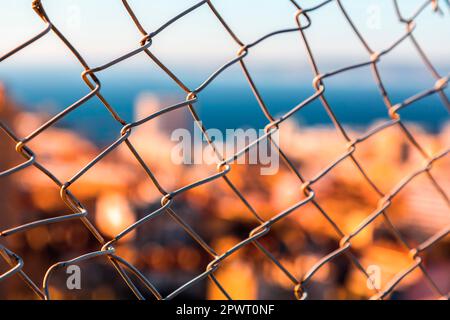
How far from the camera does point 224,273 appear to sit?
598 cm

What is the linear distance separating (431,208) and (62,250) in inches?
211

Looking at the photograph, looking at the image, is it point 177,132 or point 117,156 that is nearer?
point 177,132

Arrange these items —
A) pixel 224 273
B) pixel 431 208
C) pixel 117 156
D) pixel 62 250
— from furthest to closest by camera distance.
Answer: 1. pixel 117 156
2. pixel 431 208
3. pixel 62 250
4. pixel 224 273

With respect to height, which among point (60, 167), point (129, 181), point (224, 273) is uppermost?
point (60, 167)

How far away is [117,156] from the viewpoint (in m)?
12.7

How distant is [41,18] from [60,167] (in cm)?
1083

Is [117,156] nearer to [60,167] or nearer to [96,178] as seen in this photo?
[60,167]

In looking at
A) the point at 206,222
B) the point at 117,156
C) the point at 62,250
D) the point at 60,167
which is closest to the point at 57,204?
the point at 62,250

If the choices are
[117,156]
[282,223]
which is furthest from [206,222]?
[117,156]

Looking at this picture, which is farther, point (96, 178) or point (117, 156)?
point (117, 156)
